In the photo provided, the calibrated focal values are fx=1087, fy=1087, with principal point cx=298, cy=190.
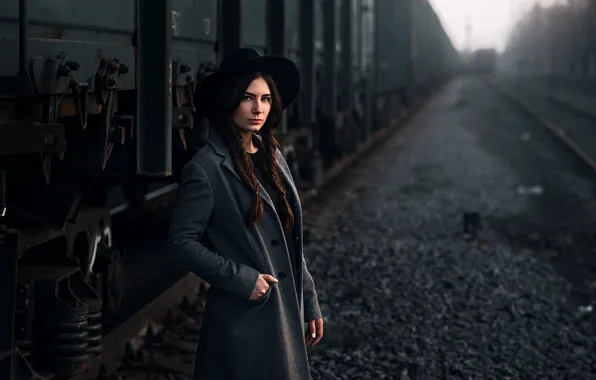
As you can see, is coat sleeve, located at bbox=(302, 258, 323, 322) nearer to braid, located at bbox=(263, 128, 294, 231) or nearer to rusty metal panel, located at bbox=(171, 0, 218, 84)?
braid, located at bbox=(263, 128, 294, 231)

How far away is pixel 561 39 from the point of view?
298 ft

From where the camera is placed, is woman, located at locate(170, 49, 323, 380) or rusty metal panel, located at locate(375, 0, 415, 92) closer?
woman, located at locate(170, 49, 323, 380)

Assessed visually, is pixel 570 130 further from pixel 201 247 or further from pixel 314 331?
pixel 201 247

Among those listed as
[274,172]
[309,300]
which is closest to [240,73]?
[274,172]

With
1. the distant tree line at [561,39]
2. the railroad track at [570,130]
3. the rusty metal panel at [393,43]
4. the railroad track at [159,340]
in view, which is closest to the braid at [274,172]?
the railroad track at [159,340]

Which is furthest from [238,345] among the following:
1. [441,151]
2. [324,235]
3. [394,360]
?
[441,151]

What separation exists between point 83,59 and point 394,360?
2.56 metres

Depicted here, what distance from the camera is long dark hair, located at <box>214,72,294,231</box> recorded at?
309cm

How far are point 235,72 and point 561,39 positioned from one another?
299 ft

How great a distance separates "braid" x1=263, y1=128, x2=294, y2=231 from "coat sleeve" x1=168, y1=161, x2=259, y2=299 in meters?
0.20

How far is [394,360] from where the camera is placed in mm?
5918

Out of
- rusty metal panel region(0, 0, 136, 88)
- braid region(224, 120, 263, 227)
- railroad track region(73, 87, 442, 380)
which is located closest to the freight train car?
rusty metal panel region(0, 0, 136, 88)

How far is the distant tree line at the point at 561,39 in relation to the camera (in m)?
66.2

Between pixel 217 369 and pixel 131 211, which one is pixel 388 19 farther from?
pixel 217 369
